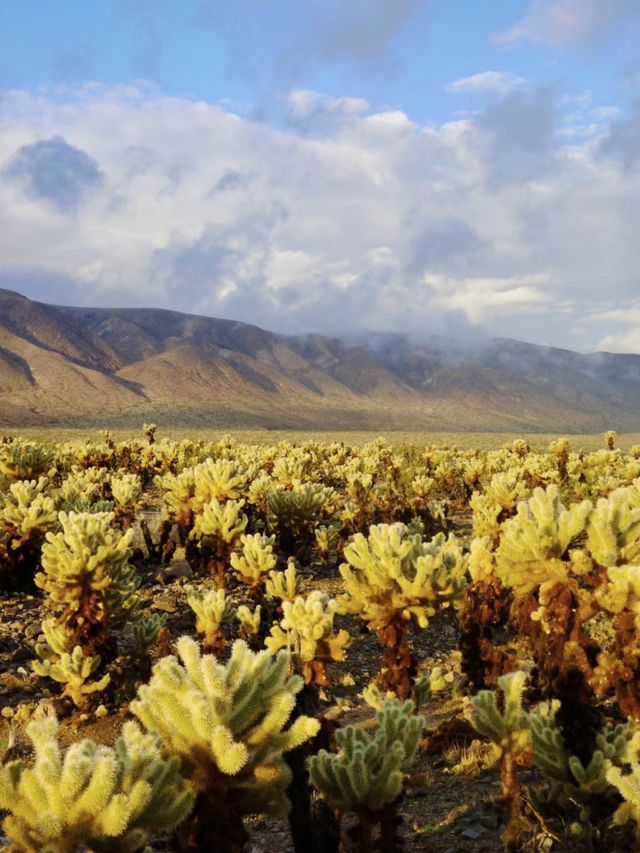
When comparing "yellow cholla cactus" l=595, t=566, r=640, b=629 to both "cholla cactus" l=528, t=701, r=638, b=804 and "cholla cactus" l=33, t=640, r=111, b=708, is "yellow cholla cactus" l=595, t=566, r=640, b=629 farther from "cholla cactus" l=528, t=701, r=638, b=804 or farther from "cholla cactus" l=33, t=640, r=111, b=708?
"cholla cactus" l=33, t=640, r=111, b=708

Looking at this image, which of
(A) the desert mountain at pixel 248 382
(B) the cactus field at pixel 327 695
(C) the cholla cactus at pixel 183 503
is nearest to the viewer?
(B) the cactus field at pixel 327 695

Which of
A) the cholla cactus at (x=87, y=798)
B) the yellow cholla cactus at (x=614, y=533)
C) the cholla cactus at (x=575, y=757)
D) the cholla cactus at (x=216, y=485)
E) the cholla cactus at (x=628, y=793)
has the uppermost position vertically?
the yellow cholla cactus at (x=614, y=533)

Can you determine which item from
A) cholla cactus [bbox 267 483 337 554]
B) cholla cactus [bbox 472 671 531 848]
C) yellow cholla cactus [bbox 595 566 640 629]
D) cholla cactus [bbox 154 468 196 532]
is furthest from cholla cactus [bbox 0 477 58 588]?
yellow cholla cactus [bbox 595 566 640 629]

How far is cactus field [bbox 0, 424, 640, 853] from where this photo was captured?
298cm

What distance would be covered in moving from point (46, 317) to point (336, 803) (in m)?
173

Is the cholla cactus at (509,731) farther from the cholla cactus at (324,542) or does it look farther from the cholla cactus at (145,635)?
the cholla cactus at (324,542)

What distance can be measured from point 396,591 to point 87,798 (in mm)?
4202

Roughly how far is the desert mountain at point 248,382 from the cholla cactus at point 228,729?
79.7 m

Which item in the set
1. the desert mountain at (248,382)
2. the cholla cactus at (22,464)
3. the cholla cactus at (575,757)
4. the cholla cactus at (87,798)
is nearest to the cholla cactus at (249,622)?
the cholla cactus at (575,757)

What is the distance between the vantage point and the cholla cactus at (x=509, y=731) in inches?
162

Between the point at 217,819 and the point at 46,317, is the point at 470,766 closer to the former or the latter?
the point at 217,819

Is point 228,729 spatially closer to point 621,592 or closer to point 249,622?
point 621,592

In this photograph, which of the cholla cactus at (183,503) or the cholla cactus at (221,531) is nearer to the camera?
the cholla cactus at (221,531)

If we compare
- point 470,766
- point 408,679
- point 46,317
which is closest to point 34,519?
point 408,679
